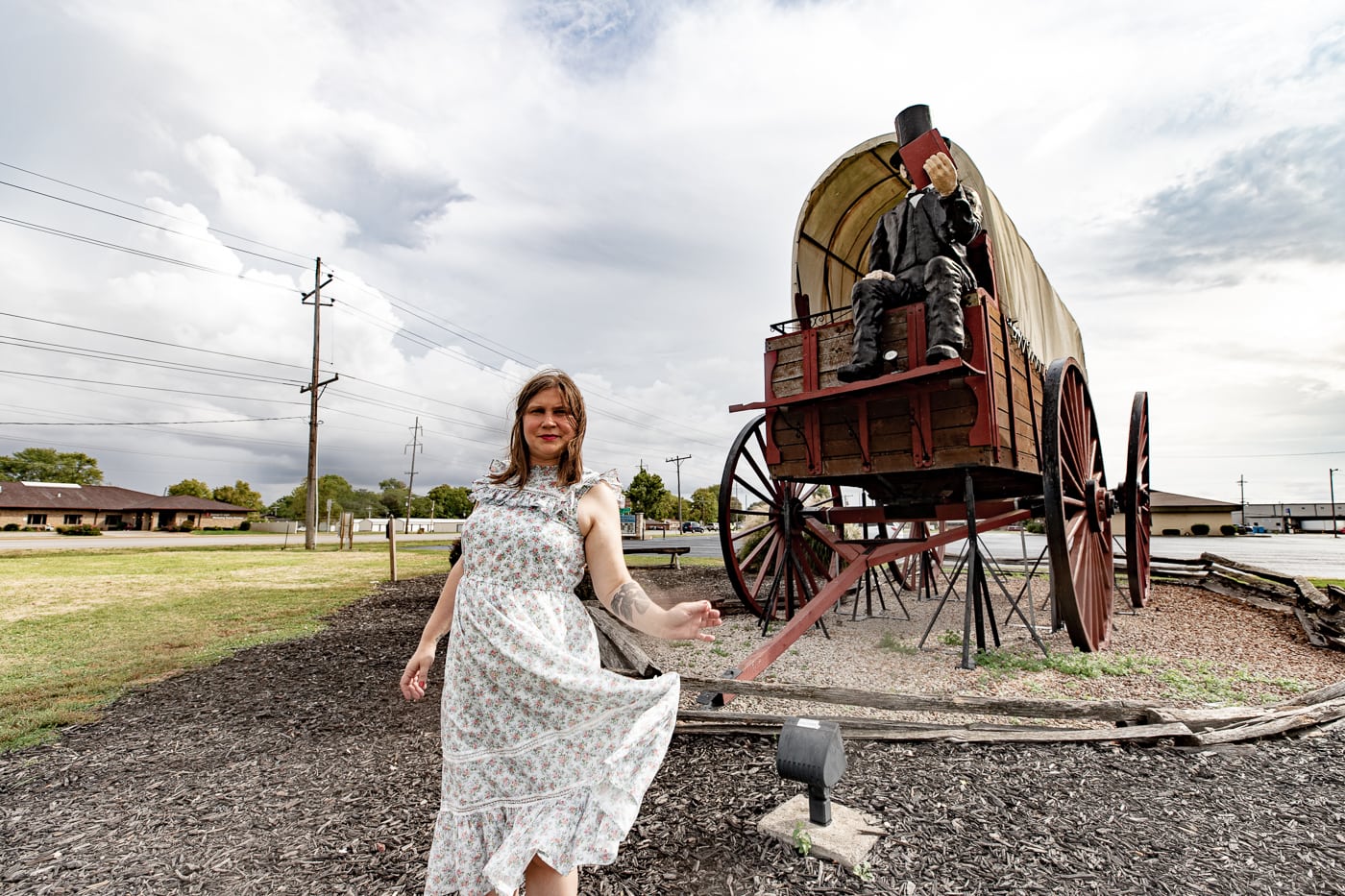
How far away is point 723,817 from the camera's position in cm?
231

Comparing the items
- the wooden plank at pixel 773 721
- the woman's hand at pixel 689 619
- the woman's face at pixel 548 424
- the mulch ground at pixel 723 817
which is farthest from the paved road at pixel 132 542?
the woman's hand at pixel 689 619

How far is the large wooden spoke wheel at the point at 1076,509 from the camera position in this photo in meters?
4.30

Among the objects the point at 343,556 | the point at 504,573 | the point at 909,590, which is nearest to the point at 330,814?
the point at 504,573

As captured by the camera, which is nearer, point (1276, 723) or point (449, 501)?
point (1276, 723)

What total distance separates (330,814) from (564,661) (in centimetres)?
183

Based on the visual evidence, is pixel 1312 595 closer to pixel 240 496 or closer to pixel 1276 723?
pixel 1276 723

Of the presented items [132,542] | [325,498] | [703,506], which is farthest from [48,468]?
[703,506]

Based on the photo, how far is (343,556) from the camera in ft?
52.3

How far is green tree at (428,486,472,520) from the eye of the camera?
8194 cm

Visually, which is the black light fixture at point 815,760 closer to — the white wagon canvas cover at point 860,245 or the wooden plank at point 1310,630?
the white wagon canvas cover at point 860,245

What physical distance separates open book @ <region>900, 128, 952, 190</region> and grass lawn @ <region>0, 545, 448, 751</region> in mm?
6647

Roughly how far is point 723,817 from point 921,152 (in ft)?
15.0

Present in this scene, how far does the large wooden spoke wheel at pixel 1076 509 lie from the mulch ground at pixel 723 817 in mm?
1552

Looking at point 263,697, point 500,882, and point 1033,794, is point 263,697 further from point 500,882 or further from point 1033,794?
point 1033,794
